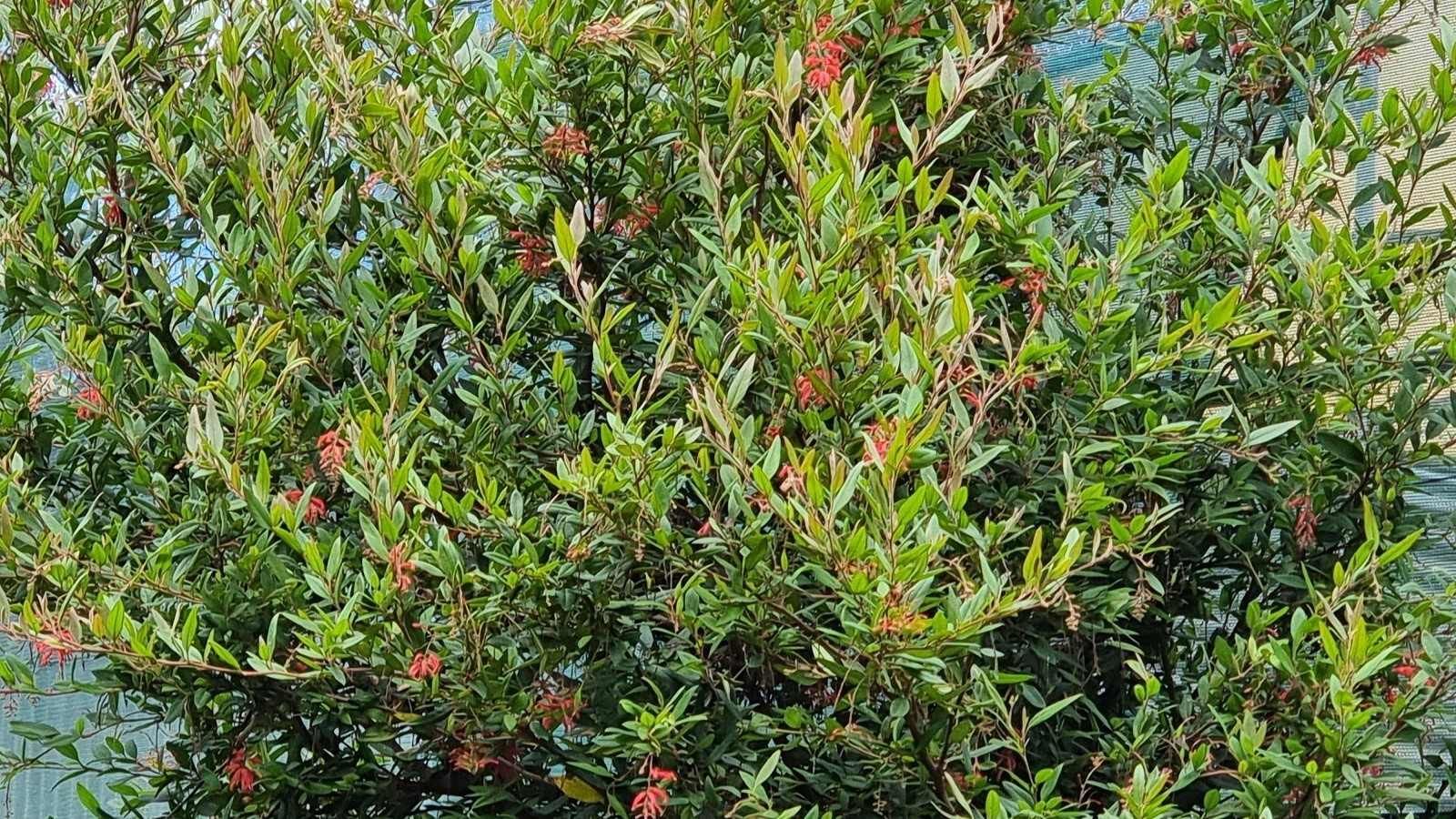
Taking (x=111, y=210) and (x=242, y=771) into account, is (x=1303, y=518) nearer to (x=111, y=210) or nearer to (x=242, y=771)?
(x=242, y=771)

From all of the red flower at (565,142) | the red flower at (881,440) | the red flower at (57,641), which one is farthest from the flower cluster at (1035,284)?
the red flower at (57,641)

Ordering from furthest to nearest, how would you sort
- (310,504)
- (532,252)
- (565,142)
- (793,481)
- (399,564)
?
(532,252) → (565,142) → (310,504) → (399,564) → (793,481)

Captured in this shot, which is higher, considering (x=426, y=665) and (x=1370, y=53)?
(x=1370, y=53)

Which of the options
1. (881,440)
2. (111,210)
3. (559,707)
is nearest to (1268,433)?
(881,440)

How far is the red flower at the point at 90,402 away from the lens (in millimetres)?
2404

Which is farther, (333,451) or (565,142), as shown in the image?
(565,142)

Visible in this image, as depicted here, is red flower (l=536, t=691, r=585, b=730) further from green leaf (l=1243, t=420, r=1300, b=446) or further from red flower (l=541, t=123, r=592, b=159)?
green leaf (l=1243, t=420, r=1300, b=446)

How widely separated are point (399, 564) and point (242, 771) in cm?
77

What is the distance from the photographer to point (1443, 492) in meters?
3.43

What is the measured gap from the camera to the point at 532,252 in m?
2.63

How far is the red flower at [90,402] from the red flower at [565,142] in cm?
86

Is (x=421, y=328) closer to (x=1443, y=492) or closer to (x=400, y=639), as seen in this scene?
(x=400, y=639)

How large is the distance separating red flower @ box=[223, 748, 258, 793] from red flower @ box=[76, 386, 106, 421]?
0.65m

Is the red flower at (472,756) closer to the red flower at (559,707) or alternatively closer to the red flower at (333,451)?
the red flower at (559,707)
